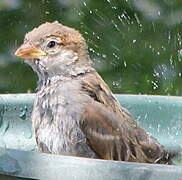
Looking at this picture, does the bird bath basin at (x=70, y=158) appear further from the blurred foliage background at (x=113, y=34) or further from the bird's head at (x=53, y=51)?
the blurred foliage background at (x=113, y=34)

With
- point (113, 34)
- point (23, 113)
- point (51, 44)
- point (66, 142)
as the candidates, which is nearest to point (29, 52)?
point (51, 44)

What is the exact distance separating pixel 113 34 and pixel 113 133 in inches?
94.7

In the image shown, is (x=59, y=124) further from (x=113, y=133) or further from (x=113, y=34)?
(x=113, y=34)

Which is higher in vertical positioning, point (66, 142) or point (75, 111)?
point (75, 111)

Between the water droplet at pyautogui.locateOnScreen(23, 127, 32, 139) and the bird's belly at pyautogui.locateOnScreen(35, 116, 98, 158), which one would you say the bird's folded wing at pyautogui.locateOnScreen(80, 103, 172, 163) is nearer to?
the bird's belly at pyautogui.locateOnScreen(35, 116, 98, 158)

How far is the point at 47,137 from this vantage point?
263 centimetres

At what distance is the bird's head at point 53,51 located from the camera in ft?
9.49

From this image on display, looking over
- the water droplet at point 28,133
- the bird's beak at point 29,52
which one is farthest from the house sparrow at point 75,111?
the water droplet at point 28,133

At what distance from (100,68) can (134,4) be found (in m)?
0.54

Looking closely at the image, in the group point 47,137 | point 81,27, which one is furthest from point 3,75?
point 47,137

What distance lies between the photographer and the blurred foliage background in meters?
4.77

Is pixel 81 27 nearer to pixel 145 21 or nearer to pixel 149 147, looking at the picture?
pixel 145 21

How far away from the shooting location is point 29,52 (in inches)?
113

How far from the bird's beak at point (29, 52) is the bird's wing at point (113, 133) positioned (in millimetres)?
253
